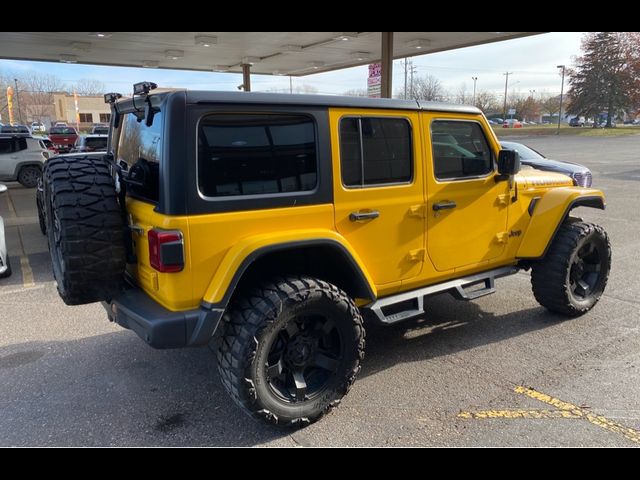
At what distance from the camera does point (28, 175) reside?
1580 centimetres

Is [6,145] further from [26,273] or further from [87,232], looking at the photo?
[87,232]

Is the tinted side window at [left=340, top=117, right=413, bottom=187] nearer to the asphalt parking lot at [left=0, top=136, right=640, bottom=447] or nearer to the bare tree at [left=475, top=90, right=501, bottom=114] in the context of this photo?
the asphalt parking lot at [left=0, top=136, right=640, bottom=447]

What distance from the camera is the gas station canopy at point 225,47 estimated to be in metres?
12.8

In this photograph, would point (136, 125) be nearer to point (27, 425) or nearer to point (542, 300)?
point (27, 425)

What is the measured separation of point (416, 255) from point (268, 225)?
1.26 meters

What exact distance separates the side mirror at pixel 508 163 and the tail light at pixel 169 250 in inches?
107

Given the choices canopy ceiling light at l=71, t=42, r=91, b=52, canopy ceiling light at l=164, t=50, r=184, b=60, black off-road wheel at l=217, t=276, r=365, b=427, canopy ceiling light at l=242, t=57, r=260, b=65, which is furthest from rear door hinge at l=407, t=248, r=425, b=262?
canopy ceiling light at l=242, t=57, r=260, b=65

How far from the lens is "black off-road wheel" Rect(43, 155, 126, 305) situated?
110 inches

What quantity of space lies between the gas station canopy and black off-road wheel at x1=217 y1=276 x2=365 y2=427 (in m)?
10.9

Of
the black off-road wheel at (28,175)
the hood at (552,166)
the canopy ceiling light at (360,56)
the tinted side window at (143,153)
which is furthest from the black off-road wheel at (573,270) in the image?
the black off-road wheel at (28,175)

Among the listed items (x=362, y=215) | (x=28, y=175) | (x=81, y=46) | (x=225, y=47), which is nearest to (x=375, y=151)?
(x=362, y=215)

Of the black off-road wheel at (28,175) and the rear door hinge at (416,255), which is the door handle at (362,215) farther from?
the black off-road wheel at (28,175)

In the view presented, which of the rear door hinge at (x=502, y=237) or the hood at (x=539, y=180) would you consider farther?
the hood at (x=539, y=180)

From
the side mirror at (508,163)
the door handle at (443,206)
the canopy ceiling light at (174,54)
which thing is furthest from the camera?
the canopy ceiling light at (174,54)
